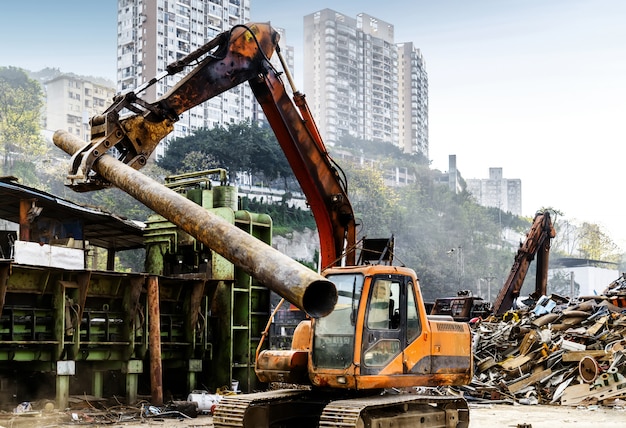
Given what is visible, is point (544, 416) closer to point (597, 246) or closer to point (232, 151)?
point (232, 151)

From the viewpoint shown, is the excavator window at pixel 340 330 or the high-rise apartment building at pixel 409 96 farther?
the high-rise apartment building at pixel 409 96

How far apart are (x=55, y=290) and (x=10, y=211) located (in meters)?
6.37

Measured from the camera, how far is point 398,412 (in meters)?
10.6

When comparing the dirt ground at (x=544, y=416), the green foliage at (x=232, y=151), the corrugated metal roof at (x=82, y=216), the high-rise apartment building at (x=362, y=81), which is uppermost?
the high-rise apartment building at (x=362, y=81)

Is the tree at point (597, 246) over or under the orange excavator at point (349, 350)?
over

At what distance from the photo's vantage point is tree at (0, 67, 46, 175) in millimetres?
71250

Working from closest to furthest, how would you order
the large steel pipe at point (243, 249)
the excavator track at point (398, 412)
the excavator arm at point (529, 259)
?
the large steel pipe at point (243, 249) → the excavator track at point (398, 412) → the excavator arm at point (529, 259)

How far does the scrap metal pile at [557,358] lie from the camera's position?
19062mm

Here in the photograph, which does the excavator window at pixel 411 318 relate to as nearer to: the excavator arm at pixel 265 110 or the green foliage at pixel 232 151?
the excavator arm at pixel 265 110

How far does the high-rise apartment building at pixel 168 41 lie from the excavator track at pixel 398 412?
7947cm

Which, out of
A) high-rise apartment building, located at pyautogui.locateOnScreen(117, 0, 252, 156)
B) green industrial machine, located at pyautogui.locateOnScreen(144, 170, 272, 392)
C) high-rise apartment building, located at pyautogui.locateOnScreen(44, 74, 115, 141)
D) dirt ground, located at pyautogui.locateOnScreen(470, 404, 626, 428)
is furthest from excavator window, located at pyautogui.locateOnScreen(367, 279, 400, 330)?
high-rise apartment building, located at pyautogui.locateOnScreen(44, 74, 115, 141)

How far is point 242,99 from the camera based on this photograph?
10256 centimetres

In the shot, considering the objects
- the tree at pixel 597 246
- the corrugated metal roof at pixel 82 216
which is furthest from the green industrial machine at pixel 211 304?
the tree at pixel 597 246

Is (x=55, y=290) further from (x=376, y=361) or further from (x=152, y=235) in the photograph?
(x=376, y=361)
